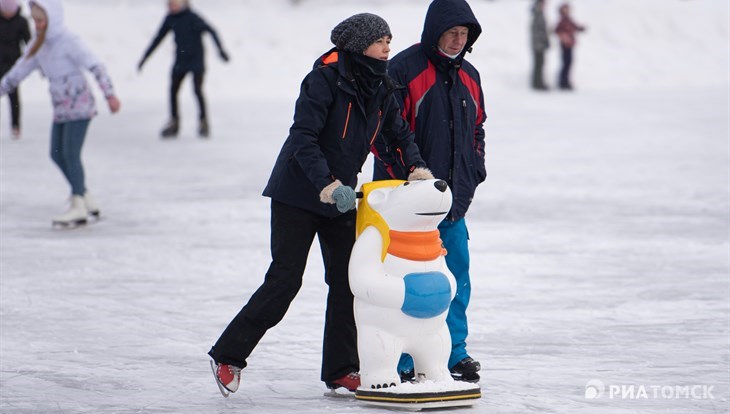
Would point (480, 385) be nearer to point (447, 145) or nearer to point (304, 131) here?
point (447, 145)

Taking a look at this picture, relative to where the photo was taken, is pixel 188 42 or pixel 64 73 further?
pixel 188 42

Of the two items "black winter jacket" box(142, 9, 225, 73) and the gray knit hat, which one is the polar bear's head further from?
"black winter jacket" box(142, 9, 225, 73)

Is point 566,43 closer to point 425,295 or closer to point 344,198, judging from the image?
point 425,295

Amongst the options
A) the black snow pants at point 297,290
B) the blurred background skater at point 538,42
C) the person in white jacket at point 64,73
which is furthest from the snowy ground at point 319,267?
the blurred background skater at point 538,42

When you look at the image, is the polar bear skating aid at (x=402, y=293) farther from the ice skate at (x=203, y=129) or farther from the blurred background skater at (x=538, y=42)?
the blurred background skater at (x=538, y=42)

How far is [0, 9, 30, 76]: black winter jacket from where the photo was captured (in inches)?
596

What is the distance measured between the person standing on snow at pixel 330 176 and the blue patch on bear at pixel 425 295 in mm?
363

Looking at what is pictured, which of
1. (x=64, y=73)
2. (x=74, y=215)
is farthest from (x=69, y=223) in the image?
(x=64, y=73)

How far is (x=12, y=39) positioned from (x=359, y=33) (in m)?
11.6

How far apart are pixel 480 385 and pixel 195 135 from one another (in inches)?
450

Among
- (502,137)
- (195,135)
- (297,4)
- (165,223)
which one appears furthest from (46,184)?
(297,4)

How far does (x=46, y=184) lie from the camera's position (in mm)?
11648

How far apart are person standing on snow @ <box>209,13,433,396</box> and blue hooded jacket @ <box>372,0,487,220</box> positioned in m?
0.24

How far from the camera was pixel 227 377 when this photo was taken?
4727 millimetres
